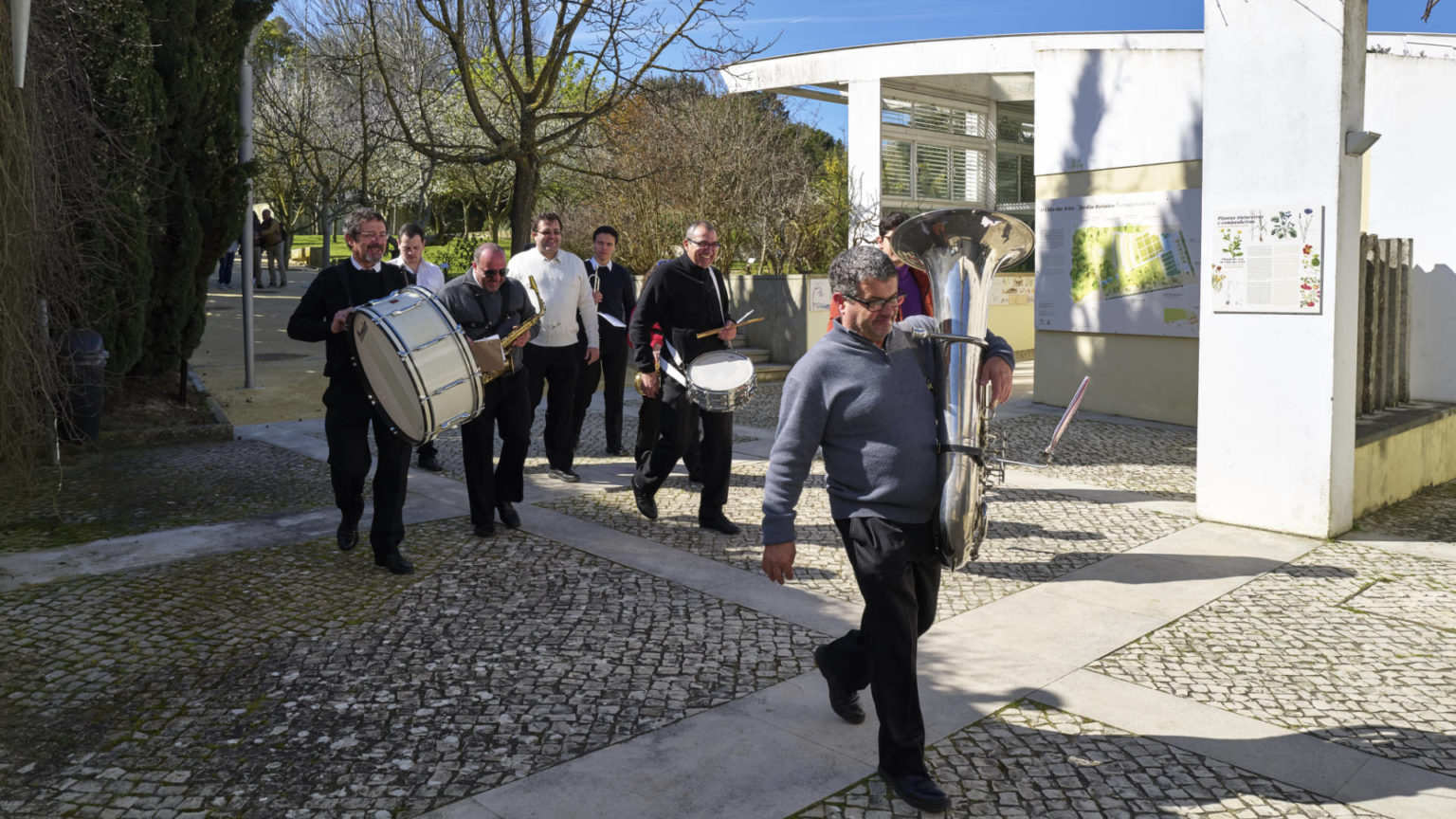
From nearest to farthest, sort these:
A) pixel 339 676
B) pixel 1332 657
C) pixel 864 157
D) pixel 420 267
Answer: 1. pixel 339 676
2. pixel 1332 657
3. pixel 420 267
4. pixel 864 157

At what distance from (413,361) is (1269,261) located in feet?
17.1

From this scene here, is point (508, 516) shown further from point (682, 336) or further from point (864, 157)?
point (864, 157)

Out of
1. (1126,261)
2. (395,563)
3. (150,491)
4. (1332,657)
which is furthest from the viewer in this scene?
(1126,261)

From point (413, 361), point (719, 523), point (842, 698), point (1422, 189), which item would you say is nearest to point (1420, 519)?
point (1422, 189)

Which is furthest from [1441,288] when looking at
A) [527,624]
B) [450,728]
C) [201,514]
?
[201,514]

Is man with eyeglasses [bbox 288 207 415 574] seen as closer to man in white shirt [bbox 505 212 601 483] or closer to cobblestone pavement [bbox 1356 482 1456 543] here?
man in white shirt [bbox 505 212 601 483]

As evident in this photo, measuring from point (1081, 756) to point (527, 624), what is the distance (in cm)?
258

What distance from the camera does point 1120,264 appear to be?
1209 centimetres

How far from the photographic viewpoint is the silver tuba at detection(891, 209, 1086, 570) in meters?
3.65

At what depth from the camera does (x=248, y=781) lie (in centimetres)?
376

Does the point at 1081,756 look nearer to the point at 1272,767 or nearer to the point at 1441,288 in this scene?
the point at 1272,767

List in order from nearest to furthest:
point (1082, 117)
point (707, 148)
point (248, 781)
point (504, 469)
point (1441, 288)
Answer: point (248, 781)
point (504, 469)
point (1441, 288)
point (1082, 117)
point (707, 148)

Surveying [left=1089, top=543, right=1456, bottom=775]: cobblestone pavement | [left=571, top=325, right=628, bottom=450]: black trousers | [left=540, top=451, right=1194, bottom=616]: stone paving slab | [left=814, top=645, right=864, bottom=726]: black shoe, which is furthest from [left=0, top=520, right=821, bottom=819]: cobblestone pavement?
[left=571, top=325, right=628, bottom=450]: black trousers

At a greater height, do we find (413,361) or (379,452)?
(413,361)
